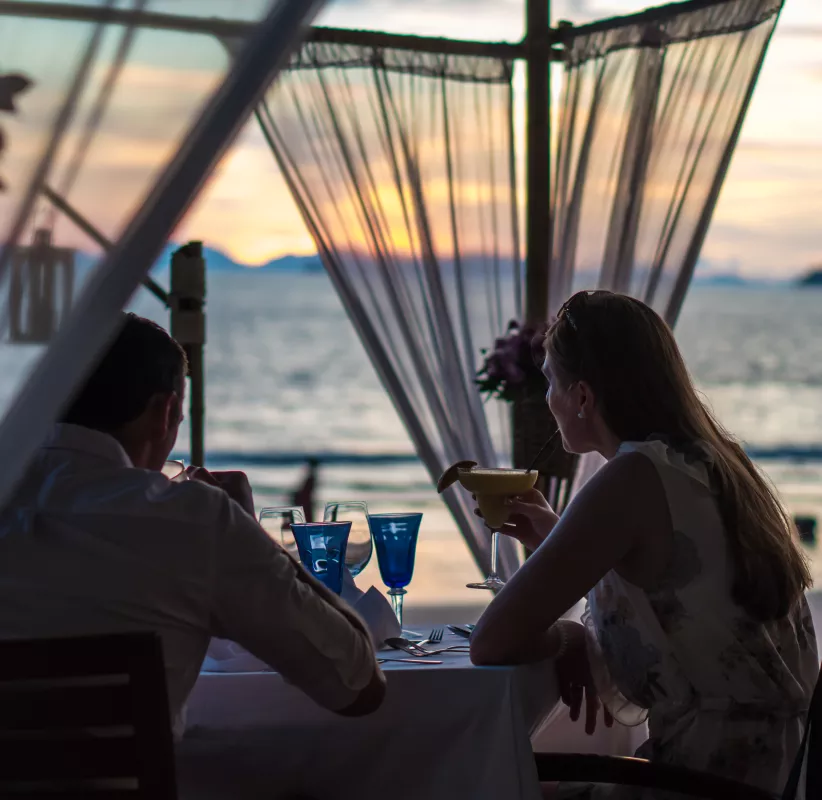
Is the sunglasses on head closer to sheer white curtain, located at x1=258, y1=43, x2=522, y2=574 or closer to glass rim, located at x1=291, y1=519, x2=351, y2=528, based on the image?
A: glass rim, located at x1=291, y1=519, x2=351, y2=528

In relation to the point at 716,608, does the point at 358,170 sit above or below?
above

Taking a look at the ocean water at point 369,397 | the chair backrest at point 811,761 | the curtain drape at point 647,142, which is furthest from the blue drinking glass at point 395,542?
the ocean water at point 369,397

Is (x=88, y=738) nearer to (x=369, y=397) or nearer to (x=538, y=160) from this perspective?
(x=538, y=160)

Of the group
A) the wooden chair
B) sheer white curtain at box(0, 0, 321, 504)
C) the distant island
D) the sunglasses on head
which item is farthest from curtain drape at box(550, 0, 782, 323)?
the distant island

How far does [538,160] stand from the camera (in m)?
3.69

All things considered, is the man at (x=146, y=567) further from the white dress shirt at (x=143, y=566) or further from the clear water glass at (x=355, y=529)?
the clear water glass at (x=355, y=529)

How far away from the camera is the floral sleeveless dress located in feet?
5.53

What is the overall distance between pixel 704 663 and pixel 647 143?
2368mm

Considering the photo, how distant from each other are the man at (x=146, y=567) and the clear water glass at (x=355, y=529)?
Answer: 0.57 metres

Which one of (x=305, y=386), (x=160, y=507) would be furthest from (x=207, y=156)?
(x=305, y=386)

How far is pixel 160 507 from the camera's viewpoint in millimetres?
1319

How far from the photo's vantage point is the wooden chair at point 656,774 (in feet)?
4.85

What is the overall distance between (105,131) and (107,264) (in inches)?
4.9

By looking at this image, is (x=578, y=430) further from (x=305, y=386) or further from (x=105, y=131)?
(x=305, y=386)
